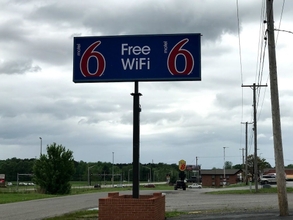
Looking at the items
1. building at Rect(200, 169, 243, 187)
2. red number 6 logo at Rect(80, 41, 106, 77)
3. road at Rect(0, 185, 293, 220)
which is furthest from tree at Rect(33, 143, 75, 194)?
building at Rect(200, 169, 243, 187)

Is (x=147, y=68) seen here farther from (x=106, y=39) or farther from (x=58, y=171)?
(x=58, y=171)

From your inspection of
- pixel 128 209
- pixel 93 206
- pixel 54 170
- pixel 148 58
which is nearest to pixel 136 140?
pixel 128 209

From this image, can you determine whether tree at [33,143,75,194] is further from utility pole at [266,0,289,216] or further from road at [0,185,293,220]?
utility pole at [266,0,289,216]

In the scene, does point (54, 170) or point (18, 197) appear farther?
point (54, 170)

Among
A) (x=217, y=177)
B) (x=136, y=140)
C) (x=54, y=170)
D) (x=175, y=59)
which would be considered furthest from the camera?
(x=217, y=177)

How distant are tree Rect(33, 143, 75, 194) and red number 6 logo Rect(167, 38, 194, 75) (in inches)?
1520

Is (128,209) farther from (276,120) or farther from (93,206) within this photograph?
(93,206)

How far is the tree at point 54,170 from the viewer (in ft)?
173

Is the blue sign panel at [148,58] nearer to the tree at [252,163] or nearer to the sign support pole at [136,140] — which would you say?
the sign support pole at [136,140]

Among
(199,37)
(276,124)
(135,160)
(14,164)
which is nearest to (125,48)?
(199,37)

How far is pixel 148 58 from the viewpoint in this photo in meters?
16.3

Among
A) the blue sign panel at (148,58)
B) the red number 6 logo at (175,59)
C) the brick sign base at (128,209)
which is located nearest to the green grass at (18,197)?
the blue sign panel at (148,58)

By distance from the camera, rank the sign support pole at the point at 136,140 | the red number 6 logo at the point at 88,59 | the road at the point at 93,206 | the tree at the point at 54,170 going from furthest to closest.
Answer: the tree at the point at 54,170 < the road at the point at 93,206 < the red number 6 logo at the point at 88,59 < the sign support pole at the point at 136,140

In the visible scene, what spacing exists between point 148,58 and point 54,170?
127ft
